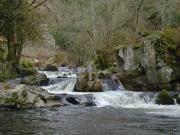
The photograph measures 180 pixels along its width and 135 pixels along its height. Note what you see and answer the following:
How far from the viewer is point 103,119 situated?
64.5 feet

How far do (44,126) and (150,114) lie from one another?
5927mm

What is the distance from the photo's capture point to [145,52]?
30.9 metres

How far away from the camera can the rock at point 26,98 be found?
2278cm

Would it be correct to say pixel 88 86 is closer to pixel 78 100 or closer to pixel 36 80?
pixel 78 100

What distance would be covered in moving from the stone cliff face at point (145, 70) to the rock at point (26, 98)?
Result: 25.7 ft

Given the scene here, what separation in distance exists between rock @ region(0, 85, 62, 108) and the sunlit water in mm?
923

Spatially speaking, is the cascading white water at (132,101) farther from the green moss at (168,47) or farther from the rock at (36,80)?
the green moss at (168,47)

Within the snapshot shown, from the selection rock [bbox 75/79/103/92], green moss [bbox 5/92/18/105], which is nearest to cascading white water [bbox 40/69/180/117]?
rock [bbox 75/79/103/92]

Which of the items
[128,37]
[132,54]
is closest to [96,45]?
[128,37]

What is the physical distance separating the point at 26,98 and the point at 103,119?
5346 millimetres

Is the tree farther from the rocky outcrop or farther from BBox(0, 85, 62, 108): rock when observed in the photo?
the rocky outcrop

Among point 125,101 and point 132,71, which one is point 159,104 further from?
point 132,71

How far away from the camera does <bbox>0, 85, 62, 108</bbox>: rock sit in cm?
2278

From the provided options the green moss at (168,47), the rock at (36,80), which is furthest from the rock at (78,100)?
the rock at (36,80)
